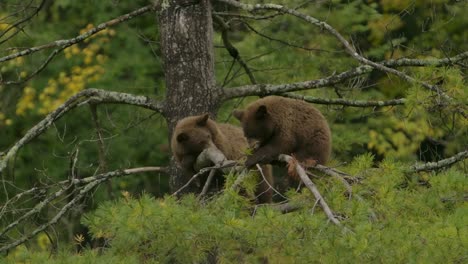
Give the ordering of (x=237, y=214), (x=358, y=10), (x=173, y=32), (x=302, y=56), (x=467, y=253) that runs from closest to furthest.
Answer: (x=467, y=253) → (x=237, y=214) → (x=173, y=32) → (x=302, y=56) → (x=358, y=10)

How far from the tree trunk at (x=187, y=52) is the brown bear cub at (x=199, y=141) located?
224 millimetres

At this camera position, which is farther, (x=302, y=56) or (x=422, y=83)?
(x=302, y=56)

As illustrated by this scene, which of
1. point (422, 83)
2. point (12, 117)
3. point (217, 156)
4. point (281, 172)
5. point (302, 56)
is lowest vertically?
point (281, 172)

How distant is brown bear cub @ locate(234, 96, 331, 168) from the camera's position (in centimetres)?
916

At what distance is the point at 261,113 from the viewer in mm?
9234

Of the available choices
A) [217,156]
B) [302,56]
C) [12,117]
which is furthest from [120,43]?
[217,156]

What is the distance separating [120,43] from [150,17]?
0.69 m

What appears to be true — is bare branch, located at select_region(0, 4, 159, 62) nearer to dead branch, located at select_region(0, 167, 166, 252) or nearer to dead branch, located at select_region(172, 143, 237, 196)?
dead branch, located at select_region(0, 167, 166, 252)

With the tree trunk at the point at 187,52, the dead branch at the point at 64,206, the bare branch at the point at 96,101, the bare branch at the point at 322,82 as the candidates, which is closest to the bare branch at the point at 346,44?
the bare branch at the point at 322,82

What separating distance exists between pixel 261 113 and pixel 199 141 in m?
0.73

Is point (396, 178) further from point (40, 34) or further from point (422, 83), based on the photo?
point (40, 34)

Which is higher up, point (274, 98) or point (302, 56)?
point (274, 98)

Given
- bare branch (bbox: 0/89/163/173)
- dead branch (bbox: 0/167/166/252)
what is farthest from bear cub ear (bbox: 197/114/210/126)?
dead branch (bbox: 0/167/166/252)

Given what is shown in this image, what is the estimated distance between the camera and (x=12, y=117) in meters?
16.6
